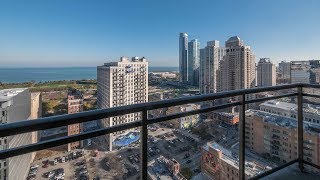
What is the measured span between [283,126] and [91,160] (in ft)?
7.16

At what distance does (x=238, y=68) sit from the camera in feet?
113

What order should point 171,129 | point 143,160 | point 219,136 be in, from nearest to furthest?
point 143,160
point 171,129
point 219,136

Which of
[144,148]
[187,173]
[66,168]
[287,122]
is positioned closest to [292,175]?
[287,122]

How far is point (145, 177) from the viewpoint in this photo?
147 cm

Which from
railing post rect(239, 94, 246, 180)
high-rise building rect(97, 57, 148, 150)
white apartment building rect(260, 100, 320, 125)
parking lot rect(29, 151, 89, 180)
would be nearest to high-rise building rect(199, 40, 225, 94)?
high-rise building rect(97, 57, 148, 150)

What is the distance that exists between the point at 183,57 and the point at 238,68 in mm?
58737

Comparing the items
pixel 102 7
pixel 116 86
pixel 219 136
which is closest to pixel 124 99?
pixel 116 86

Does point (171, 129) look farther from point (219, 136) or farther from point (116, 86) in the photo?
point (116, 86)

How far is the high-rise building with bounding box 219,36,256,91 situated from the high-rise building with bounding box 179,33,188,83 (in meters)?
46.1

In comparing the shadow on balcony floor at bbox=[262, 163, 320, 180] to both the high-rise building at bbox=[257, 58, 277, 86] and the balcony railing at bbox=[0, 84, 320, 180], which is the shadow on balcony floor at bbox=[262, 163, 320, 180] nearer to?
the balcony railing at bbox=[0, 84, 320, 180]

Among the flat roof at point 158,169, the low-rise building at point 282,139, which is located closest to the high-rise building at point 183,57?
the low-rise building at point 282,139

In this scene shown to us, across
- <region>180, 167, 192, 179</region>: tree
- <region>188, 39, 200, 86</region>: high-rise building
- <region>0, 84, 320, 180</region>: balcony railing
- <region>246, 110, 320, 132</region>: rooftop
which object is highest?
<region>188, 39, 200, 86</region>: high-rise building

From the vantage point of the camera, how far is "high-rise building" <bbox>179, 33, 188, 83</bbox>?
3431 inches

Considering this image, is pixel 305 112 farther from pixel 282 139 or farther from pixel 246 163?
pixel 246 163
